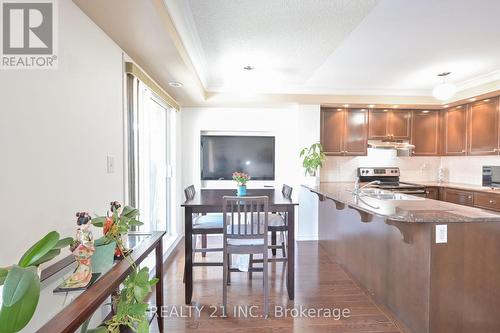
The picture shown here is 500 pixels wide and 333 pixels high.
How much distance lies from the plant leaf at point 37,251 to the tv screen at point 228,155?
3635 millimetres

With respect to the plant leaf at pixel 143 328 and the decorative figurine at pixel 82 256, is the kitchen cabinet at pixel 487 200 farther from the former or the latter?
the decorative figurine at pixel 82 256

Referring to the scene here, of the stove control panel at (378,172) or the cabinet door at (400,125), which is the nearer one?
the cabinet door at (400,125)

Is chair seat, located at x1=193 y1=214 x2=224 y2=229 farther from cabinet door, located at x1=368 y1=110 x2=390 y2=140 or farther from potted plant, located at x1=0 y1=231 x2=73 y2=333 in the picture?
cabinet door, located at x1=368 y1=110 x2=390 y2=140

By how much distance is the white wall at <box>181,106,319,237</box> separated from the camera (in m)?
4.49

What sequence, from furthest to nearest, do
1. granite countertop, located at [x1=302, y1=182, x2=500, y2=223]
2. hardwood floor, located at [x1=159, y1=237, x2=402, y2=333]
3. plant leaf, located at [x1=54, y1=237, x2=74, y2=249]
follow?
hardwood floor, located at [x1=159, y1=237, x2=402, y2=333] < granite countertop, located at [x1=302, y1=182, x2=500, y2=223] < plant leaf, located at [x1=54, y1=237, x2=74, y2=249]

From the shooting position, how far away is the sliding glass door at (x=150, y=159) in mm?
2398

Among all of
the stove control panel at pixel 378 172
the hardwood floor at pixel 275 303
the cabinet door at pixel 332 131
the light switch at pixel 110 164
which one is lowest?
the hardwood floor at pixel 275 303

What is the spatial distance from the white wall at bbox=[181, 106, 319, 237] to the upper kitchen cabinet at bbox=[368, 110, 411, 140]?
1337mm

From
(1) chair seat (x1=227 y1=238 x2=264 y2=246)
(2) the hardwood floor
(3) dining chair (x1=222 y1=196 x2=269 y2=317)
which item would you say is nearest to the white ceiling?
(3) dining chair (x1=222 y1=196 x2=269 y2=317)

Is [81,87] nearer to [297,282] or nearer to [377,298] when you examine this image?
[297,282]

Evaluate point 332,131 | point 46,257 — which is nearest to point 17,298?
point 46,257

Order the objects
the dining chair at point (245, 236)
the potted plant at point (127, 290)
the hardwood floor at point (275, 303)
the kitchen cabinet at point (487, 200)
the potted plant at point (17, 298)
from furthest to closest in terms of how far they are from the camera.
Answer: the kitchen cabinet at point (487, 200)
the dining chair at point (245, 236)
the hardwood floor at point (275, 303)
the potted plant at point (127, 290)
the potted plant at point (17, 298)

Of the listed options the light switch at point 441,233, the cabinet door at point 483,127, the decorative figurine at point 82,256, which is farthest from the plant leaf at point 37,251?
the cabinet door at point 483,127

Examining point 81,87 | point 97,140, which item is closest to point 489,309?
point 97,140
